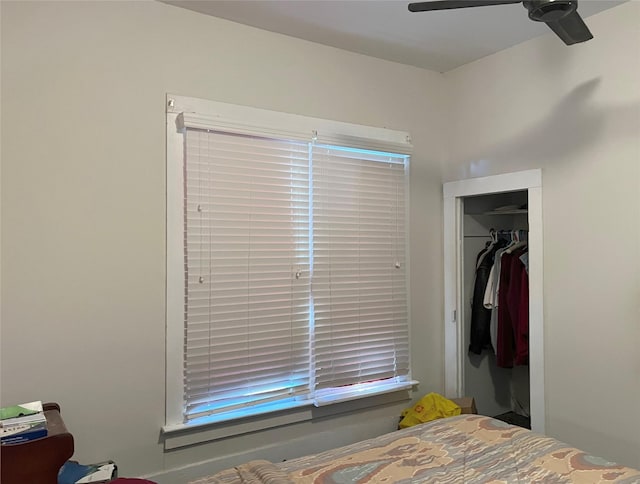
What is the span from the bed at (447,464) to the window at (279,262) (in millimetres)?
725

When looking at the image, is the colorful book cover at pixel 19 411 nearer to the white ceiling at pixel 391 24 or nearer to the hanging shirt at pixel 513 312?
the white ceiling at pixel 391 24

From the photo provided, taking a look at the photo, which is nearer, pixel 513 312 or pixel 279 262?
pixel 279 262

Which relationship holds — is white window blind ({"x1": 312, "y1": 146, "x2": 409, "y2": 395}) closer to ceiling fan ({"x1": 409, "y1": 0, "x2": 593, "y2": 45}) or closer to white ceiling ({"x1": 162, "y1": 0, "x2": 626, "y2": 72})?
white ceiling ({"x1": 162, "y1": 0, "x2": 626, "y2": 72})

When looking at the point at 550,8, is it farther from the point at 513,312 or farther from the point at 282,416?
the point at 282,416

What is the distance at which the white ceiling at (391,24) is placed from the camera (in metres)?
2.45

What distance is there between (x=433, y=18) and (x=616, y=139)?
45.3 inches

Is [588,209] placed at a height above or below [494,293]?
above

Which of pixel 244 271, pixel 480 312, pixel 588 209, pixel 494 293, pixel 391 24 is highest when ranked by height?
pixel 391 24

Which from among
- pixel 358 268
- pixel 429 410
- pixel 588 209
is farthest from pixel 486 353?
pixel 588 209

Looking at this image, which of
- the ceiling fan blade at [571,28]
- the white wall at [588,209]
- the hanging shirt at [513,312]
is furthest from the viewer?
the hanging shirt at [513,312]

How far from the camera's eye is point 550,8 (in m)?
1.63

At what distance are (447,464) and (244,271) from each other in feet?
4.49

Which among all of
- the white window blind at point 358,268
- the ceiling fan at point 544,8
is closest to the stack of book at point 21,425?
the white window blind at point 358,268

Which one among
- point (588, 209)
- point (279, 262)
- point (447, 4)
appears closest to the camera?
point (447, 4)
